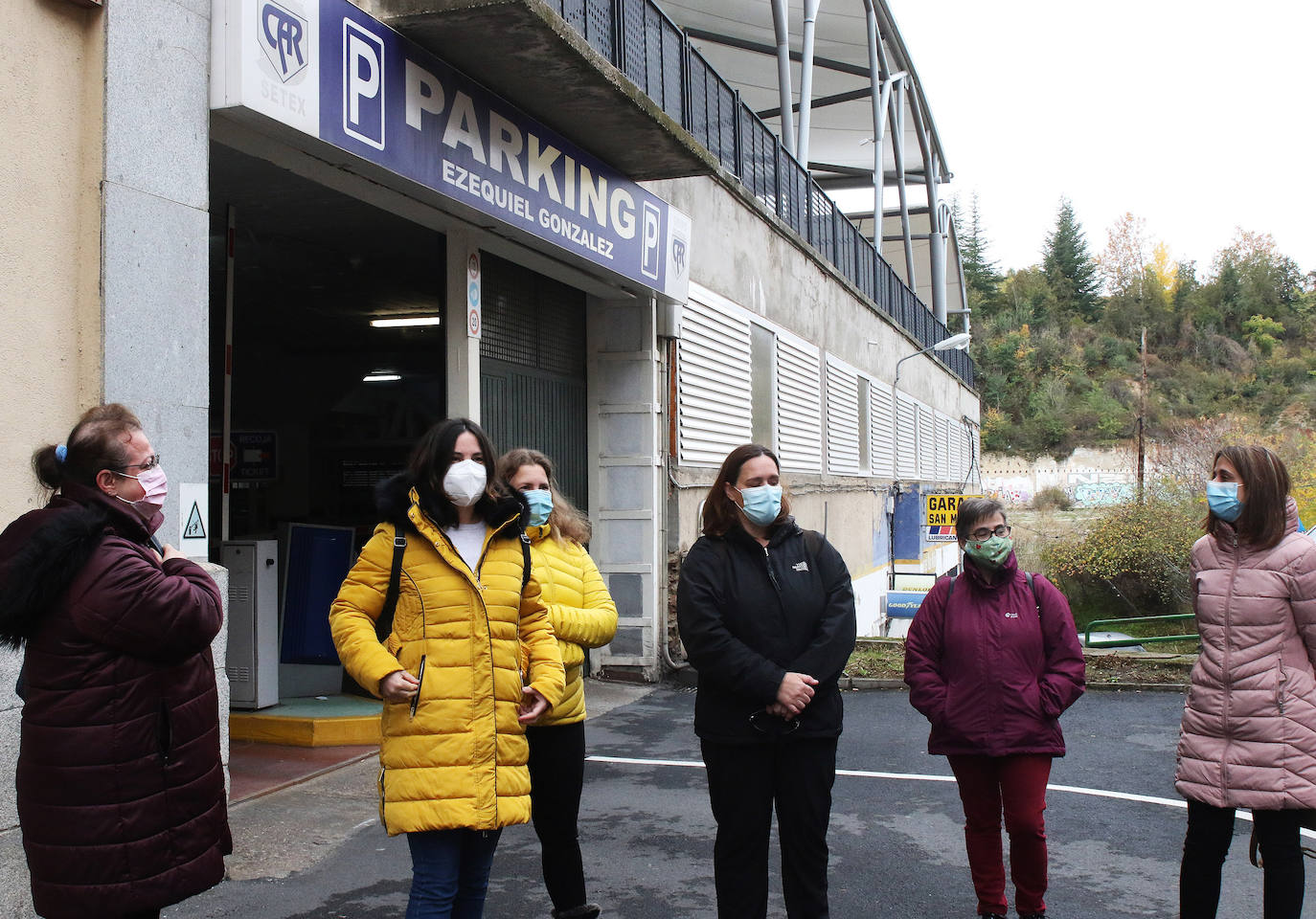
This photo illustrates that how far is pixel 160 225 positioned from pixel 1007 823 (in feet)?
14.3

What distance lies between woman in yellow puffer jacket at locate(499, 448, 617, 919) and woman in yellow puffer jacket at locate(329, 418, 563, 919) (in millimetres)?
478

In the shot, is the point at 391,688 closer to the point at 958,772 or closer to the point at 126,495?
the point at 126,495

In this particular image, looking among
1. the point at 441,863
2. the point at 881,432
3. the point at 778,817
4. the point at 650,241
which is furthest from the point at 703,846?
the point at 881,432

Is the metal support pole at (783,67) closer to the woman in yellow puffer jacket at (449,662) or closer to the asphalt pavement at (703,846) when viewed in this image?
the asphalt pavement at (703,846)

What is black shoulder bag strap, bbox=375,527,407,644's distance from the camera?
137 inches

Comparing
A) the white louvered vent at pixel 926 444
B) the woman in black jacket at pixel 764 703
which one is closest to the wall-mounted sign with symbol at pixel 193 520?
the woman in black jacket at pixel 764 703

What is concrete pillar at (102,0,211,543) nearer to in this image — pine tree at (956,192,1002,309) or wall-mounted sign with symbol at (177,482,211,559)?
wall-mounted sign with symbol at (177,482,211,559)

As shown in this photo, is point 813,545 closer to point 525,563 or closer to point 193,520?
point 525,563

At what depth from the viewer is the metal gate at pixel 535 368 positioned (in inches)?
365

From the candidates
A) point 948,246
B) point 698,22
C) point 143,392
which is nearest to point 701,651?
point 143,392

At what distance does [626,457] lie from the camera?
1112 cm

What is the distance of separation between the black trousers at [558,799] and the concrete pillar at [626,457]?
259 inches

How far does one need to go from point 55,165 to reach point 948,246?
44154 mm

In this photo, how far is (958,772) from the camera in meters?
4.41
